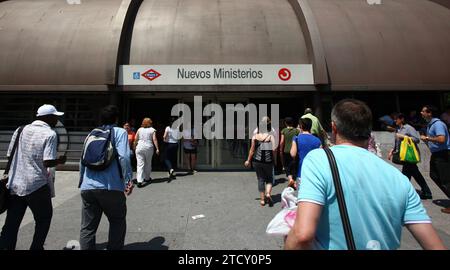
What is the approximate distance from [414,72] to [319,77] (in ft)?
10.5

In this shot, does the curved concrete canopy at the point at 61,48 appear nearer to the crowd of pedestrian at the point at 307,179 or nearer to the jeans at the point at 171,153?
the crowd of pedestrian at the point at 307,179

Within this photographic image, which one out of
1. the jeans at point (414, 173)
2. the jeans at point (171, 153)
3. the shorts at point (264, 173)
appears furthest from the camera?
the jeans at point (171, 153)

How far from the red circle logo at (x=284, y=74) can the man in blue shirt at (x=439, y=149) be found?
13.5 feet

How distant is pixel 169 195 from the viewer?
A: 6.24m

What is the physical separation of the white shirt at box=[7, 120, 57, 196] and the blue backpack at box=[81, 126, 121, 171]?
1.53 ft

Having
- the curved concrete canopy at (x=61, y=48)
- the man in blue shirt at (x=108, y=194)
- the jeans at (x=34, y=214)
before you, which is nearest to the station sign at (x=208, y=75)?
the curved concrete canopy at (x=61, y=48)

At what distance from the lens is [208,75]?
8516 millimetres

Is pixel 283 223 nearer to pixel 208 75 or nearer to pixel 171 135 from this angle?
pixel 171 135

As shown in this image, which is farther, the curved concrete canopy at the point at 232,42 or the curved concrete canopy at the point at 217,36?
the curved concrete canopy at the point at 217,36

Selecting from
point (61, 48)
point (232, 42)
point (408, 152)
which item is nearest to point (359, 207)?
point (408, 152)

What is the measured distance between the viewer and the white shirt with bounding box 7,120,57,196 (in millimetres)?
3084

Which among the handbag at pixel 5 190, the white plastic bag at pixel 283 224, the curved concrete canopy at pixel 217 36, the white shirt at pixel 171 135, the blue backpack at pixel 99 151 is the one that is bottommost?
the white shirt at pixel 171 135

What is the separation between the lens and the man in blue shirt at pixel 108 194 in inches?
120
